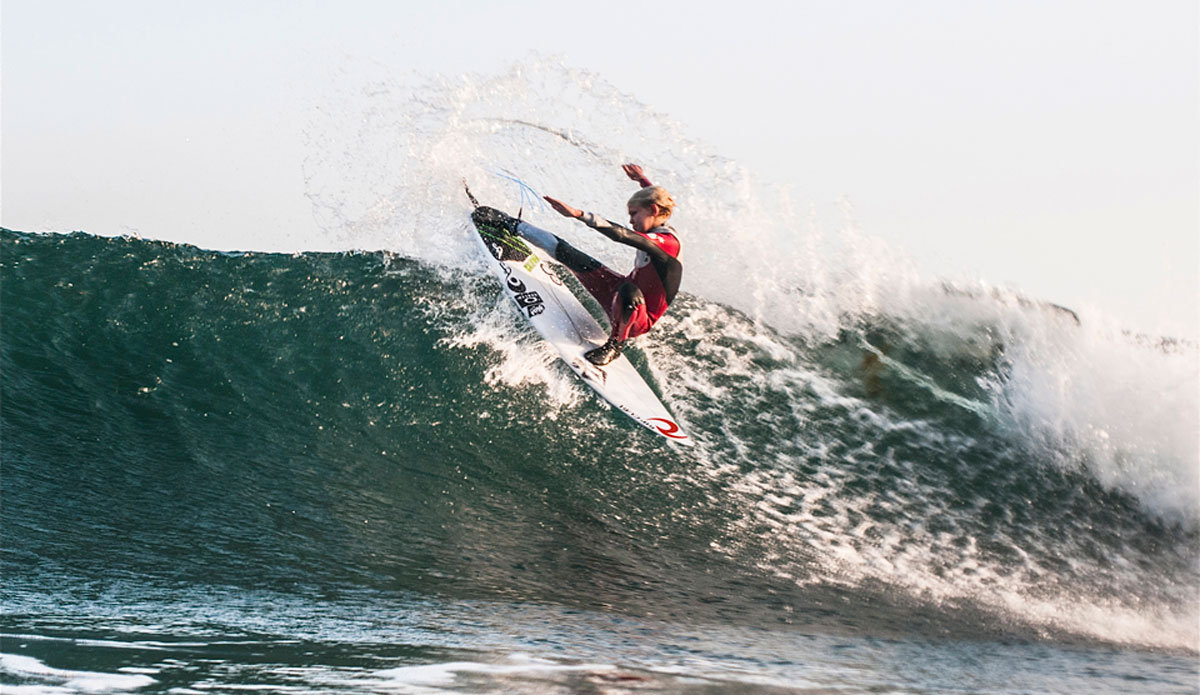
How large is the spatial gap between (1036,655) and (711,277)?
4900mm

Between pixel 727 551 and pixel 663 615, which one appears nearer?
pixel 663 615

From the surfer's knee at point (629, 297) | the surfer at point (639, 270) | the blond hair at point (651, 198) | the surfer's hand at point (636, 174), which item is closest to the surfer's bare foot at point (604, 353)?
the surfer at point (639, 270)

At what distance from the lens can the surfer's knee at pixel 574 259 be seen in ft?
21.3

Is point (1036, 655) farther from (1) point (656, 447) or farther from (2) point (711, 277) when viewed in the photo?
(2) point (711, 277)

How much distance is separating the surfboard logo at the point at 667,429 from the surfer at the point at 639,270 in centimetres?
64

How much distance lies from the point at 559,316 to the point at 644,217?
3.95ft

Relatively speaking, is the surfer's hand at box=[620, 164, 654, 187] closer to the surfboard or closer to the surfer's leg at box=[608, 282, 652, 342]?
the surfer's leg at box=[608, 282, 652, 342]

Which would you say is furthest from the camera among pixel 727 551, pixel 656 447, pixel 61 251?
pixel 61 251

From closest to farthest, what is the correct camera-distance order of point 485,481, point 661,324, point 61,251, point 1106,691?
1. point 1106,691
2. point 485,481
3. point 661,324
4. point 61,251

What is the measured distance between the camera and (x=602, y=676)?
3158mm

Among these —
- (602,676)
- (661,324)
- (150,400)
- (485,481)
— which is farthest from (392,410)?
(602,676)

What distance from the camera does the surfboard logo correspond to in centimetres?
602

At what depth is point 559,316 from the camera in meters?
6.62

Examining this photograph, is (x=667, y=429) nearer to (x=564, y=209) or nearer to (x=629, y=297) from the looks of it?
(x=629, y=297)
